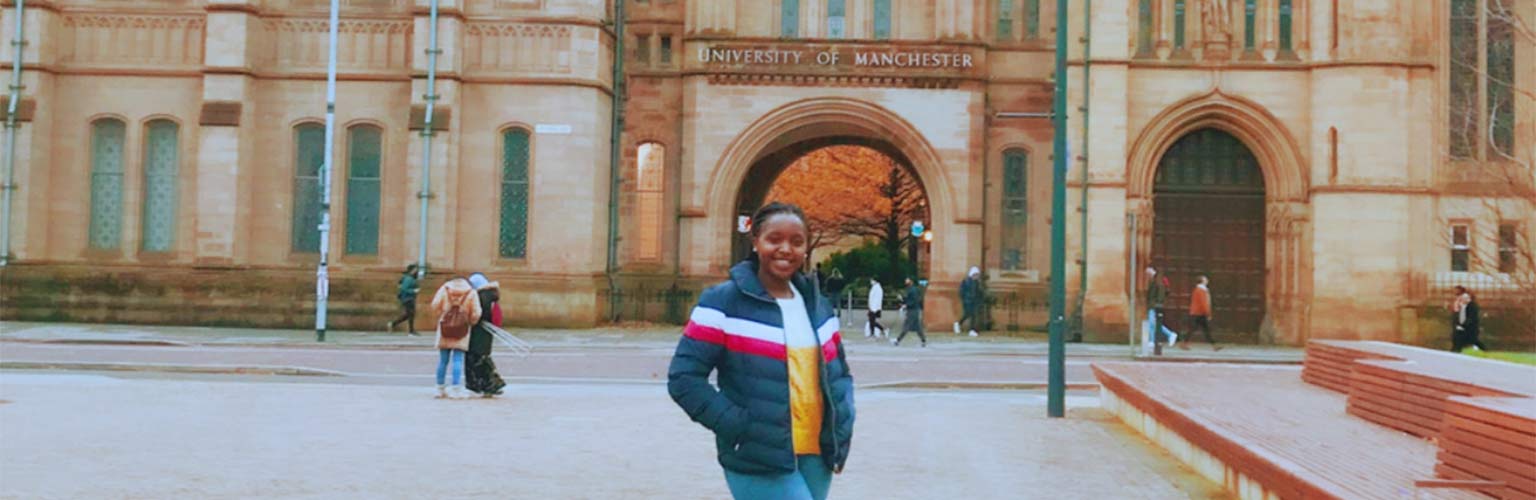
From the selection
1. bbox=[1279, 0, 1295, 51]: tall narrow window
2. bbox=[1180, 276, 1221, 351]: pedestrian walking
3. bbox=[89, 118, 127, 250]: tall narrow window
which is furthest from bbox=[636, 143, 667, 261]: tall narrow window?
bbox=[1279, 0, 1295, 51]: tall narrow window

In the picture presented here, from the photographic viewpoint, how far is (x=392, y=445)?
40.9ft

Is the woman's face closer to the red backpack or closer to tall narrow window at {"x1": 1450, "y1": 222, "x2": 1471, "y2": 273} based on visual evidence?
the red backpack

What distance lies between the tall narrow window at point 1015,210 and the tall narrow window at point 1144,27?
11.6 ft

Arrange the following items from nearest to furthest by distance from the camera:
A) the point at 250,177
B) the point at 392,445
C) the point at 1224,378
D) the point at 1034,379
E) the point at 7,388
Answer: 1. the point at 392,445
2. the point at 1224,378
3. the point at 7,388
4. the point at 1034,379
5. the point at 250,177

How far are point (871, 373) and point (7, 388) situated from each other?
11.5 meters

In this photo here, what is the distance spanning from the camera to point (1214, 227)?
32.8 m

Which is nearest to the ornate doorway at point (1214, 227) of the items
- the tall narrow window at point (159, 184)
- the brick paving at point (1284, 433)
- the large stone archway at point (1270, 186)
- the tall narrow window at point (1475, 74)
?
the large stone archway at point (1270, 186)

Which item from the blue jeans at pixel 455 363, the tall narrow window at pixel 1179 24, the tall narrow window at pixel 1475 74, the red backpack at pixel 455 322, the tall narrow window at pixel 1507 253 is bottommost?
the blue jeans at pixel 455 363

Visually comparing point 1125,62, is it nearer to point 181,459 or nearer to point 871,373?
point 871,373

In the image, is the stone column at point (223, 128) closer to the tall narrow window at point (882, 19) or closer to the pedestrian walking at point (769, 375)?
the tall narrow window at point (882, 19)

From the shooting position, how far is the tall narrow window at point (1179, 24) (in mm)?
32219

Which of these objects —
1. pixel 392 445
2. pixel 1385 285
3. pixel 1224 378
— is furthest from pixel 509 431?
pixel 1385 285

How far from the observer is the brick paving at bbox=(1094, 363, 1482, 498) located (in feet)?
25.7

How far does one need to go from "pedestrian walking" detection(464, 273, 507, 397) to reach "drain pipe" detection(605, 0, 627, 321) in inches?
635
